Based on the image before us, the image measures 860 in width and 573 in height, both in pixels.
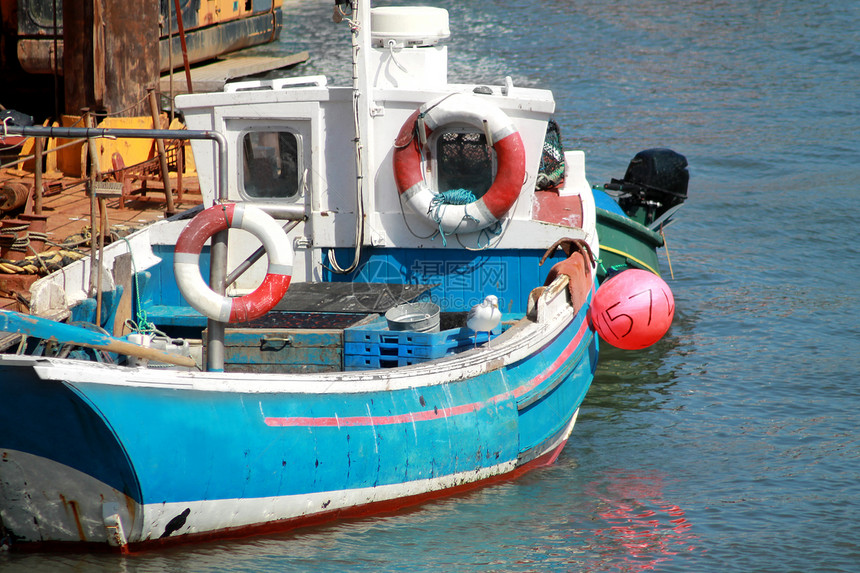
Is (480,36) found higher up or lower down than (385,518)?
higher up

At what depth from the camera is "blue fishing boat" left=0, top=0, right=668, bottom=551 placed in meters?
5.67

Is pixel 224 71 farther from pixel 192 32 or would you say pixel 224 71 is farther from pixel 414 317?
pixel 414 317

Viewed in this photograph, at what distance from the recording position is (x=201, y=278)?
583cm

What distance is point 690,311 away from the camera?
1214 centimetres

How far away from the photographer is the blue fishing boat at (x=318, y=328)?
5.67 metres

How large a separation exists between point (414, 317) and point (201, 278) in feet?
5.77

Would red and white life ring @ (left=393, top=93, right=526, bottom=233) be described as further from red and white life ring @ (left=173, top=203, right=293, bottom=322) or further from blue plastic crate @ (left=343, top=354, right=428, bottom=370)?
red and white life ring @ (left=173, top=203, right=293, bottom=322)

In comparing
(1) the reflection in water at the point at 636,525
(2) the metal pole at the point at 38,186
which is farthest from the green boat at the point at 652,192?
(2) the metal pole at the point at 38,186

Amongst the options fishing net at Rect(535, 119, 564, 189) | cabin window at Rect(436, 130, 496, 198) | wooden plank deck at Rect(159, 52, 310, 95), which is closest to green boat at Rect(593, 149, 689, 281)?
fishing net at Rect(535, 119, 564, 189)

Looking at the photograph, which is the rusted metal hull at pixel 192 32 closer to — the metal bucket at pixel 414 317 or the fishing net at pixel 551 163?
the fishing net at pixel 551 163

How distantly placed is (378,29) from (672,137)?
1201 centimetres

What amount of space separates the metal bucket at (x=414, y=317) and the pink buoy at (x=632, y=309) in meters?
1.71

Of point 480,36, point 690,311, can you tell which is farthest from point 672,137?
point 480,36

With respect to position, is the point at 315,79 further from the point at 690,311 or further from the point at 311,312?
the point at 690,311
